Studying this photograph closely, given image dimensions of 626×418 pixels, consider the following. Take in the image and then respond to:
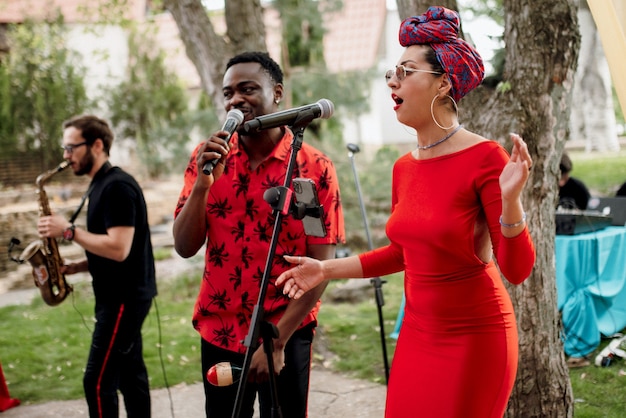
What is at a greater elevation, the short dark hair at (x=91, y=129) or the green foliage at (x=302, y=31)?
the green foliage at (x=302, y=31)

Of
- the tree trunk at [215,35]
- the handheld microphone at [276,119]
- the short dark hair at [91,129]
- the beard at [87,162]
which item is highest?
the tree trunk at [215,35]

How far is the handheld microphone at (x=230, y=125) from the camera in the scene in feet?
8.00

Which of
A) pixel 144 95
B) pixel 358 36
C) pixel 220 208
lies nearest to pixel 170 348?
pixel 220 208

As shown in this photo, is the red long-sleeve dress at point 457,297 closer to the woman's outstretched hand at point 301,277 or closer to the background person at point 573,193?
the woman's outstretched hand at point 301,277

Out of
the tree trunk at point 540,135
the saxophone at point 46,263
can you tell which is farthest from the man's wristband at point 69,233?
the tree trunk at point 540,135

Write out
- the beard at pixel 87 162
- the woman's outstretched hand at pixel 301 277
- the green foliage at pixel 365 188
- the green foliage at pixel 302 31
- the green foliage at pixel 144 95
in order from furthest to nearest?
the green foliage at pixel 144 95
the green foliage at pixel 302 31
the green foliage at pixel 365 188
the beard at pixel 87 162
the woman's outstretched hand at pixel 301 277

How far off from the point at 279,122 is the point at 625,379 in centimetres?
423

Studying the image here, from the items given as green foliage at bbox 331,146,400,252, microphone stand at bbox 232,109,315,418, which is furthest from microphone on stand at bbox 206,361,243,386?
green foliage at bbox 331,146,400,252

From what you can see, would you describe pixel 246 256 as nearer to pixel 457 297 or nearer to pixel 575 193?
pixel 457 297

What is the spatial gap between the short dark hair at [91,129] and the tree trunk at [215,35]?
2136mm

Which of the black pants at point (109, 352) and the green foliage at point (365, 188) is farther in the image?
the green foliage at point (365, 188)

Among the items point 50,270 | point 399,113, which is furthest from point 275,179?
point 50,270

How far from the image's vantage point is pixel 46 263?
189 inches

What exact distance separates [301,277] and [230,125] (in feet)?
2.08
